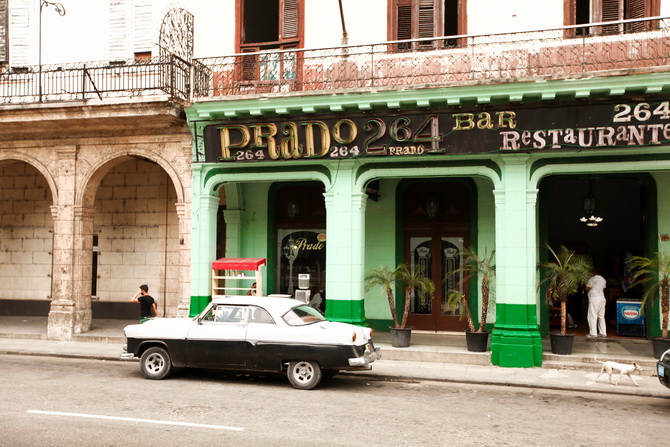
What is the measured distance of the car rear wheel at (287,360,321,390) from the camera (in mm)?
10125

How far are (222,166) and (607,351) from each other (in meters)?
9.77

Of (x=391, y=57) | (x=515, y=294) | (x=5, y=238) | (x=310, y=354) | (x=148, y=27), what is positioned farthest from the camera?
(x=5, y=238)

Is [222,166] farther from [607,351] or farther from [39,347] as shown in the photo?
[607,351]

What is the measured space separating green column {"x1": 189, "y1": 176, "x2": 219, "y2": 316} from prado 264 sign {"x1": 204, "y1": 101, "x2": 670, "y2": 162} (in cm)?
107

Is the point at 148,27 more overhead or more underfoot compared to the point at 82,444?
more overhead

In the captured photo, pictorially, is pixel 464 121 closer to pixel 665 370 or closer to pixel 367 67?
pixel 367 67

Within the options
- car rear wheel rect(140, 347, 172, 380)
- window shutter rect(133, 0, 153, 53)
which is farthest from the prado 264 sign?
car rear wheel rect(140, 347, 172, 380)

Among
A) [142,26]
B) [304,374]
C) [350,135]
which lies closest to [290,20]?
[350,135]

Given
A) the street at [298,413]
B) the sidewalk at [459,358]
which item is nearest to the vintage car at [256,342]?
the street at [298,413]

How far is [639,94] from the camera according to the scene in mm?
11859

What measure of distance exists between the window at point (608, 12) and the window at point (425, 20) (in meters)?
2.35

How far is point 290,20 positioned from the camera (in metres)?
14.8

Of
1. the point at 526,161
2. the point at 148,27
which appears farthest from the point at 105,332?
the point at 526,161

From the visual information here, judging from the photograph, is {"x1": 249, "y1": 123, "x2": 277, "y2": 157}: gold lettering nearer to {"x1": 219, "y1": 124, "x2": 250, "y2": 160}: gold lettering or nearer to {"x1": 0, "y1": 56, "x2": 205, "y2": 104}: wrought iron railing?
{"x1": 219, "y1": 124, "x2": 250, "y2": 160}: gold lettering
